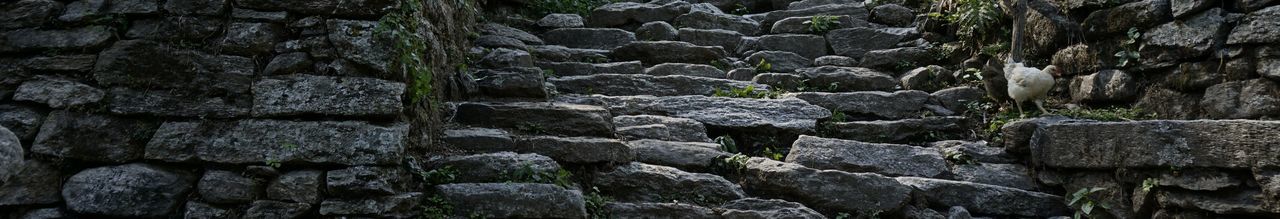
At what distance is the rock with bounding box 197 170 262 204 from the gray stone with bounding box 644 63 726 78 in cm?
340

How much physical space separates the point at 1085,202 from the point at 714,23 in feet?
13.5

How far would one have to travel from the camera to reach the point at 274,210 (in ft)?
10.7

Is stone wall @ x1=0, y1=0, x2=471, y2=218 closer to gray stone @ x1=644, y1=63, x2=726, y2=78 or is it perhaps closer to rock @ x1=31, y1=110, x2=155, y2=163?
rock @ x1=31, y1=110, x2=155, y2=163

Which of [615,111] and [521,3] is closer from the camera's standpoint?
[615,111]

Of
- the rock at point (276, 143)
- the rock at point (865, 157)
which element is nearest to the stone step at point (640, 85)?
the rock at point (865, 157)

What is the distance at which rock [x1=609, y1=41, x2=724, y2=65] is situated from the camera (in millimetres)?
6770

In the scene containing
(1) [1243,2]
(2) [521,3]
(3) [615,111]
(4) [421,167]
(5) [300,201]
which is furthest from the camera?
(2) [521,3]

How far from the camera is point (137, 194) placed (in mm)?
3299

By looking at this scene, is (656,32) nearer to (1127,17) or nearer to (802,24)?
(802,24)

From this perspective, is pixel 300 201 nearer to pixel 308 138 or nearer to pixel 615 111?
pixel 308 138

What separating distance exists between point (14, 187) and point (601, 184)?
2.18 metres

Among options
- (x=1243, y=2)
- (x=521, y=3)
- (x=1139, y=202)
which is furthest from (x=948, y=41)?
(x=521, y=3)

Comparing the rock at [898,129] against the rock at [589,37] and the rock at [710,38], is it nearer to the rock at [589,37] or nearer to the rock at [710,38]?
the rock at [710,38]

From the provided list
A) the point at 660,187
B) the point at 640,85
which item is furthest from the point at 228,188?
the point at 640,85
